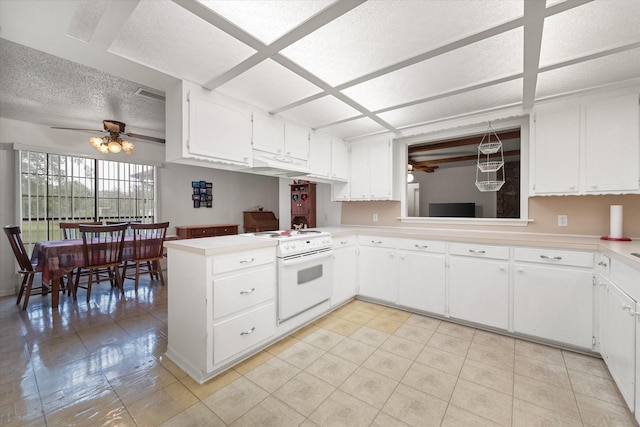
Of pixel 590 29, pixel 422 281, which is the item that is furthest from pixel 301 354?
pixel 590 29

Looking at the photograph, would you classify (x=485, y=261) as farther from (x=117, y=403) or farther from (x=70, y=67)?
(x=70, y=67)

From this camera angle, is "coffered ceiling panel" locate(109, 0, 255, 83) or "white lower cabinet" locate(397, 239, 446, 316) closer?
"coffered ceiling panel" locate(109, 0, 255, 83)

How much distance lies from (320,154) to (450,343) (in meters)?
2.47

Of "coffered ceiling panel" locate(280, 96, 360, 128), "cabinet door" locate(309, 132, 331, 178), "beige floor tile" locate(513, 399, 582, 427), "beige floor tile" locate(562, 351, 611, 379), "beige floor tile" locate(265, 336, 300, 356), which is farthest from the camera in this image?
"cabinet door" locate(309, 132, 331, 178)

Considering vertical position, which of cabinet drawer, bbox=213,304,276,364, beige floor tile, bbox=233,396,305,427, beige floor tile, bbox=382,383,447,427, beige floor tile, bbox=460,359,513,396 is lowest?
beige floor tile, bbox=233,396,305,427

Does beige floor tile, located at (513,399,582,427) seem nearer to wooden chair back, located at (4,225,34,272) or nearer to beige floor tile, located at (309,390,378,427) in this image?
beige floor tile, located at (309,390,378,427)

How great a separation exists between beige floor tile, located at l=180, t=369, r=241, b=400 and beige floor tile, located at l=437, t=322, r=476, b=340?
1.90 metres

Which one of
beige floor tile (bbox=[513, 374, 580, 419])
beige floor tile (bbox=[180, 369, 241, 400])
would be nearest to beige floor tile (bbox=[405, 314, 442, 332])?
beige floor tile (bbox=[513, 374, 580, 419])

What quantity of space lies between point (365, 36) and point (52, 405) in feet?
9.51

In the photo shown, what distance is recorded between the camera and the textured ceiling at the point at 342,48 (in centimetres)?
138

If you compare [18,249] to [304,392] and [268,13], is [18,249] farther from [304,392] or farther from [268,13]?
[268,13]

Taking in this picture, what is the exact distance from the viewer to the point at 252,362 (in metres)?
2.09

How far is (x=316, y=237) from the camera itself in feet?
9.00

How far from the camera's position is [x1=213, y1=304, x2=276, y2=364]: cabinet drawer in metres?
1.89
